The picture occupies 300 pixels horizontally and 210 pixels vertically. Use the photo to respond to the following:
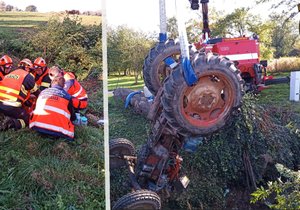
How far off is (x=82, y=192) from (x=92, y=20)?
0.98 meters

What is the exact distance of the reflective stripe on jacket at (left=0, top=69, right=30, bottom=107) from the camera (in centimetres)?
314

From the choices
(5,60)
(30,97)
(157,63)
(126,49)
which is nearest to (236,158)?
(157,63)

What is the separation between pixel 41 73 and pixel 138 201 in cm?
154

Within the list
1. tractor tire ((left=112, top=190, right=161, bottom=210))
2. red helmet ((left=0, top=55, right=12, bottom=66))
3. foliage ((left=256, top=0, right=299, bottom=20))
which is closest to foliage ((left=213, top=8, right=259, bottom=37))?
foliage ((left=256, top=0, right=299, bottom=20))

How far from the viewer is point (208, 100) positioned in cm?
191

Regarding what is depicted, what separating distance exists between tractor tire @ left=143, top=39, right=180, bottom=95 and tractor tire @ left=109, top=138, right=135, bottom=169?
466mm

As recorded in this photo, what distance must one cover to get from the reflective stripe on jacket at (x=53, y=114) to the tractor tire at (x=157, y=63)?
0.61 meters

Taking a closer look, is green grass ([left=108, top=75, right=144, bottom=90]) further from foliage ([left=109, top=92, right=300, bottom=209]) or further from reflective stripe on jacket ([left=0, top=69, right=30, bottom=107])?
reflective stripe on jacket ([left=0, top=69, right=30, bottom=107])

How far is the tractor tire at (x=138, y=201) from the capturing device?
6.88 ft

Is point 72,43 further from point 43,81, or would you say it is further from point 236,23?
point 236,23

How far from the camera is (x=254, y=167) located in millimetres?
3035

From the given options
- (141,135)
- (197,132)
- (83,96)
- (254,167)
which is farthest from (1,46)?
→ (254,167)

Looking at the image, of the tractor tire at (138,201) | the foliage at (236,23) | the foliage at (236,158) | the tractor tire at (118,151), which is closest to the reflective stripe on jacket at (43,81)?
the foliage at (236,158)

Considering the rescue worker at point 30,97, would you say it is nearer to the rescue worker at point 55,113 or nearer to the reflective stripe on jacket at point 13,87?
the reflective stripe on jacket at point 13,87
